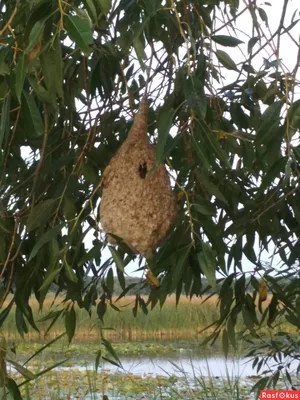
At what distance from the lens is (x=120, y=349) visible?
8242mm

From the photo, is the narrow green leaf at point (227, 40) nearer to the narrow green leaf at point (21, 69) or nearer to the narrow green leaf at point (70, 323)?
the narrow green leaf at point (21, 69)

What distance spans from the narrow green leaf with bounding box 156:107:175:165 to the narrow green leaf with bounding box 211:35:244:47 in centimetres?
29

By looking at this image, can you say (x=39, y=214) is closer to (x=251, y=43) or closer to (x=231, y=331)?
(x=231, y=331)

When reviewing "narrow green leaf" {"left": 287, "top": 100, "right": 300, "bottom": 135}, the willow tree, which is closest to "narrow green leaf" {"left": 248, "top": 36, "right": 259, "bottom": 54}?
the willow tree

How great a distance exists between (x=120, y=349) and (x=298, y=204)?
669cm

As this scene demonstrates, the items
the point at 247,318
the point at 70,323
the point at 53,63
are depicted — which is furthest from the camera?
the point at 247,318

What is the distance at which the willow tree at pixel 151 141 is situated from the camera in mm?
1112

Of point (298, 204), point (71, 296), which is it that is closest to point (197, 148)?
point (71, 296)

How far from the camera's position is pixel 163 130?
1.10m

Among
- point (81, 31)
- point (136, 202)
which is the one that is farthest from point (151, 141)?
point (81, 31)

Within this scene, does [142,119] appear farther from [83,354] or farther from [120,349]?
[120,349]

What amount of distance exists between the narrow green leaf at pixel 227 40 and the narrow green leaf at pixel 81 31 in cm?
50

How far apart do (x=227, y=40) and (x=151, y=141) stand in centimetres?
34

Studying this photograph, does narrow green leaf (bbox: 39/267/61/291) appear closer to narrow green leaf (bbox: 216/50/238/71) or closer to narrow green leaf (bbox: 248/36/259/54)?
narrow green leaf (bbox: 216/50/238/71)
